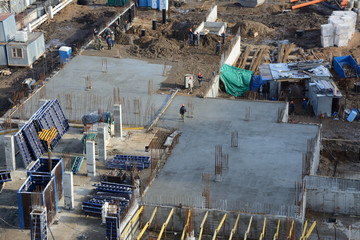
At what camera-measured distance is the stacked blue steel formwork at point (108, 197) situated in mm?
30823

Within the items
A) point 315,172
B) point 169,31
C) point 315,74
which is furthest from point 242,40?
point 315,172

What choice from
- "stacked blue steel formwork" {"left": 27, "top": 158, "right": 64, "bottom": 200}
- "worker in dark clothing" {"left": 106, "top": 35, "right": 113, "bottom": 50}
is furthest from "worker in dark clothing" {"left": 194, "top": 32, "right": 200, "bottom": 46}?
"stacked blue steel formwork" {"left": 27, "top": 158, "right": 64, "bottom": 200}

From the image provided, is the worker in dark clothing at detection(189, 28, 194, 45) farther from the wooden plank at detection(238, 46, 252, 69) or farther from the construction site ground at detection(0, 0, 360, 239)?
the wooden plank at detection(238, 46, 252, 69)

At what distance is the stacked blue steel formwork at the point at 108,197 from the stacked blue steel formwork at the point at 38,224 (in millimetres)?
2951

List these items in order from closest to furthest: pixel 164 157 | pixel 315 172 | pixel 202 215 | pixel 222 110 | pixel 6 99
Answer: pixel 202 215 < pixel 164 157 < pixel 315 172 < pixel 222 110 < pixel 6 99

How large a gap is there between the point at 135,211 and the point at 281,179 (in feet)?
23.4

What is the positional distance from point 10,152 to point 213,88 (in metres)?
16.3

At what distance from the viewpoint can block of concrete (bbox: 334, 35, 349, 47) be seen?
57125 millimetres

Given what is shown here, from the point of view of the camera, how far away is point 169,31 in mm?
55844

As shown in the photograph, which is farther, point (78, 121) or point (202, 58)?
point (202, 58)

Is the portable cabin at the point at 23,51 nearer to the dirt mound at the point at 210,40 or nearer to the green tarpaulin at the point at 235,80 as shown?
the dirt mound at the point at 210,40

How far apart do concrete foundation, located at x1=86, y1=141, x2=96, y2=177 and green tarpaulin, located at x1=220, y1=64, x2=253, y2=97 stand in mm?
16717

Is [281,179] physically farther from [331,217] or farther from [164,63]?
[164,63]

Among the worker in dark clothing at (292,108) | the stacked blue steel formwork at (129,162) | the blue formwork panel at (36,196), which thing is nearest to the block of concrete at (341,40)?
the worker in dark clothing at (292,108)
